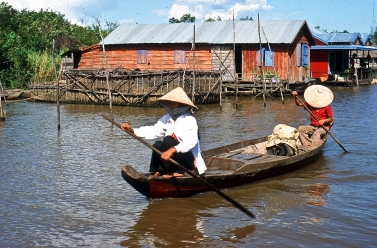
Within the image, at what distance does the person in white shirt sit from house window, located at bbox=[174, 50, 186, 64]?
65.4ft

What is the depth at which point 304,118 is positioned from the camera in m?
16.7

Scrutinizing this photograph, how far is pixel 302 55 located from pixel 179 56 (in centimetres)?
622

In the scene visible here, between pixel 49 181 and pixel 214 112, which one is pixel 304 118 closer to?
pixel 214 112

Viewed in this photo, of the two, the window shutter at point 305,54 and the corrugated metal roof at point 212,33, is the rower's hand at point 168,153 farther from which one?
the window shutter at point 305,54

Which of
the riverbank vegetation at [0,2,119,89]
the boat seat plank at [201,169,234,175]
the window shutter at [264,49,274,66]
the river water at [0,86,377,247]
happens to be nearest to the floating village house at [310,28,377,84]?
the window shutter at [264,49,274,66]

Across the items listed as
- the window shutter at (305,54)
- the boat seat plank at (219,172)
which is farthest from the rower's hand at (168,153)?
the window shutter at (305,54)

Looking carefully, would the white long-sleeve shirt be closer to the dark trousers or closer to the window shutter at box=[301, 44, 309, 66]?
the dark trousers

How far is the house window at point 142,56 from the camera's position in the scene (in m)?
27.7

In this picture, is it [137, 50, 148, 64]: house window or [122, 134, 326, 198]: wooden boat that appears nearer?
[122, 134, 326, 198]: wooden boat

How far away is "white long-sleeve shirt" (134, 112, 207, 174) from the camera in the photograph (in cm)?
652

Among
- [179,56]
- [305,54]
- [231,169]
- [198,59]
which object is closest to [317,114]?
[231,169]

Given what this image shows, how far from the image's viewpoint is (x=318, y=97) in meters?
10.3

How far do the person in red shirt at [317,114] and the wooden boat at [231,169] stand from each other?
378mm

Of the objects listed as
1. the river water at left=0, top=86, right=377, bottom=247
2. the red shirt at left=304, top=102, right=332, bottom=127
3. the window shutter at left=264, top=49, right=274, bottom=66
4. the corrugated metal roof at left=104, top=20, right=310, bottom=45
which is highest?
the corrugated metal roof at left=104, top=20, right=310, bottom=45
